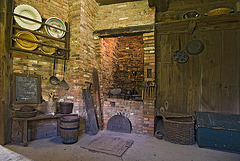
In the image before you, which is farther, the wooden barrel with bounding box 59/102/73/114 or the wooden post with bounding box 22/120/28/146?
the wooden barrel with bounding box 59/102/73/114

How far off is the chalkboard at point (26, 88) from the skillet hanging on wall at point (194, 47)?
140 inches

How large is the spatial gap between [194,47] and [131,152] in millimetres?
2788

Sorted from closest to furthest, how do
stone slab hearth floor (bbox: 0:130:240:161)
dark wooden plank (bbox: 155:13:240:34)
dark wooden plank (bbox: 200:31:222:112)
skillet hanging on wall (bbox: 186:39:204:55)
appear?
stone slab hearth floor (bbox: 0:130:240:161) < dark wooden plank (bbox: 155:13:240:34) < dark wooden plank (bbox: 200:31:222:112) < skillet hanging on wall (bbox: 186:39:204:55)

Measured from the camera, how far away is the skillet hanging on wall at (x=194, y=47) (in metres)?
3.40

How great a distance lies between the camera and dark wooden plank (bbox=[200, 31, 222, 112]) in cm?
328

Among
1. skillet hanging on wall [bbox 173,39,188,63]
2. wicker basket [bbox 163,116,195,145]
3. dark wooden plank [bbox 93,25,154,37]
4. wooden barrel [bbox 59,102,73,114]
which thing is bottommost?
wicker basket [bbox 163,116,195,145]

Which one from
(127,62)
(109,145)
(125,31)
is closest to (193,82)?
(125,31)

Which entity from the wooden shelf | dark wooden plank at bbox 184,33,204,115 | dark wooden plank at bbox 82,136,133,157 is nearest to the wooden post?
dark wooden plank at bbox 82,136,133,157

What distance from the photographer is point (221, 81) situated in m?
3.25

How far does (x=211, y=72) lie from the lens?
3.32 meters

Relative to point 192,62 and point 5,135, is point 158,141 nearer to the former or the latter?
point 192,62

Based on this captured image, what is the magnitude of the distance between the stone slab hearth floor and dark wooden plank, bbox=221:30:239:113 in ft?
3.47

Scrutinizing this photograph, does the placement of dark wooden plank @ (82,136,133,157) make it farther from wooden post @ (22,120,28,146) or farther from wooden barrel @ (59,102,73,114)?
wooden post @ (22,120,28,146)

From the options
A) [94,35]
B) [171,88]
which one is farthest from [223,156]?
[94,35]
